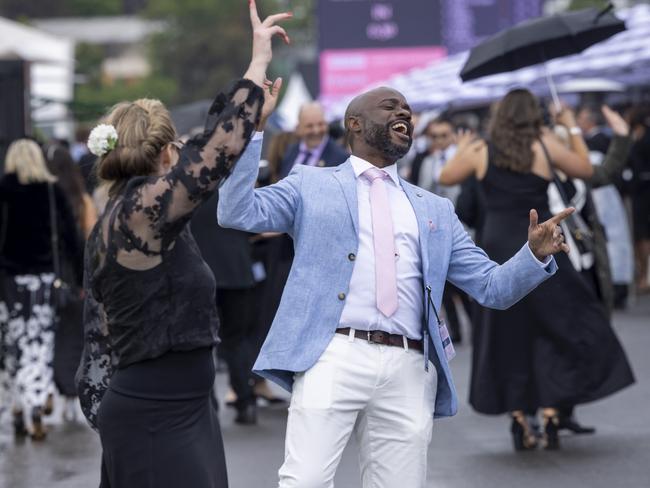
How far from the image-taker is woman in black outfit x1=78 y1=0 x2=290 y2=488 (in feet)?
13.6

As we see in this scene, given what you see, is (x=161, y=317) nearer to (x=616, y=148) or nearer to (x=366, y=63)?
(x=616, y=148)

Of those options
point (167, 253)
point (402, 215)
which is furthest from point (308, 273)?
point (167, 253)

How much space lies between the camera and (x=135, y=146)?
15.0ft

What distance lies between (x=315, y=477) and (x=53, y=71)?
29.7 meters

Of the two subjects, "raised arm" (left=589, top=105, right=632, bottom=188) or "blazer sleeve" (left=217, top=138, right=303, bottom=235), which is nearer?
"blazer sleeve" (left=217, top=138, right=303, bottom=235)

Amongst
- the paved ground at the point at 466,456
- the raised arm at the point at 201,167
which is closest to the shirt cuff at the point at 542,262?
the raised arm at the point at 201,167

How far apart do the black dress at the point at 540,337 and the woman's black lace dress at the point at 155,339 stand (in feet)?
12.1

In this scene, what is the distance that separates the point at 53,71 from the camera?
109ft

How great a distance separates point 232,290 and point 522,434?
2.33 metres

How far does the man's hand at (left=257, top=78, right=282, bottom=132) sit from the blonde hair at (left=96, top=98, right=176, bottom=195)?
1.13ft

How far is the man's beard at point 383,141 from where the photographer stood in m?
4.90

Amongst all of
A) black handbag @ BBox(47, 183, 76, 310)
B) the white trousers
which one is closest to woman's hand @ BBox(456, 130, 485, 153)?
black handbag @ BBox(47, 183, 76, 310)

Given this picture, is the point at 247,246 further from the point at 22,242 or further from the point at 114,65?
the point at 114,65

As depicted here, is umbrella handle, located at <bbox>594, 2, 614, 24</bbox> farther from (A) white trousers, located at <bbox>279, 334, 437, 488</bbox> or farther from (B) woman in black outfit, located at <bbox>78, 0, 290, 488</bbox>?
(B) woman in black outfit, located at <bbox>78, 0, 290, 488</bbox>
